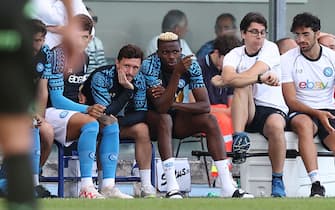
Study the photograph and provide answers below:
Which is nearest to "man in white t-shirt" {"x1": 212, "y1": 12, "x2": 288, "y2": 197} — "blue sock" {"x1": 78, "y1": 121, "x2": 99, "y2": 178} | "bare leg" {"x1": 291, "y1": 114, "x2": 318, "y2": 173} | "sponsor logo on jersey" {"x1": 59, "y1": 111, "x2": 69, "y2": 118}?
"bare leg" {"x1": 291, "y1": 114, "x2": 318, "y2": 173}

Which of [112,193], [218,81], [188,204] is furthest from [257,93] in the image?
[188,204]

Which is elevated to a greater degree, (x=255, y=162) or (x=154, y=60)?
(x=154, y=60)

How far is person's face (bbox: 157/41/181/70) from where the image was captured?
10320 millimetres

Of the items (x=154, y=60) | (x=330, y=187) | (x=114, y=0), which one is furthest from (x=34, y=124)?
(x=114, y=0)

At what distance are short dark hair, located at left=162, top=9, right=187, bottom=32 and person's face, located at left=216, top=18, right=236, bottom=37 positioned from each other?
1.54ft

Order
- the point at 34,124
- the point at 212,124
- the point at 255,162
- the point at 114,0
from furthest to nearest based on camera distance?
1. the point at 114,0
2. the point at 255,162
3. the point at 212,124
4. the point at 34,124

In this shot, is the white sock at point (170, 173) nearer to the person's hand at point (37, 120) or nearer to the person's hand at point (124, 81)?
the person's hand at point (124, 81)

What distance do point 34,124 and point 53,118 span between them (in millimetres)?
507

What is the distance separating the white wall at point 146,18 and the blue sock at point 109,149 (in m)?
3.72

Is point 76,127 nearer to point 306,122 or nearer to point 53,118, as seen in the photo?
point 53,118

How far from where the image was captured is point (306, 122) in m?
10.6

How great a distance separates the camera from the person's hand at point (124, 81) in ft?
33.2

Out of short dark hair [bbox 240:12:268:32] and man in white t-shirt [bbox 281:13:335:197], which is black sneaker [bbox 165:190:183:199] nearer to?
man in white t-shirt [bbox 281:13:335:197]

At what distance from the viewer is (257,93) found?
1081cm
